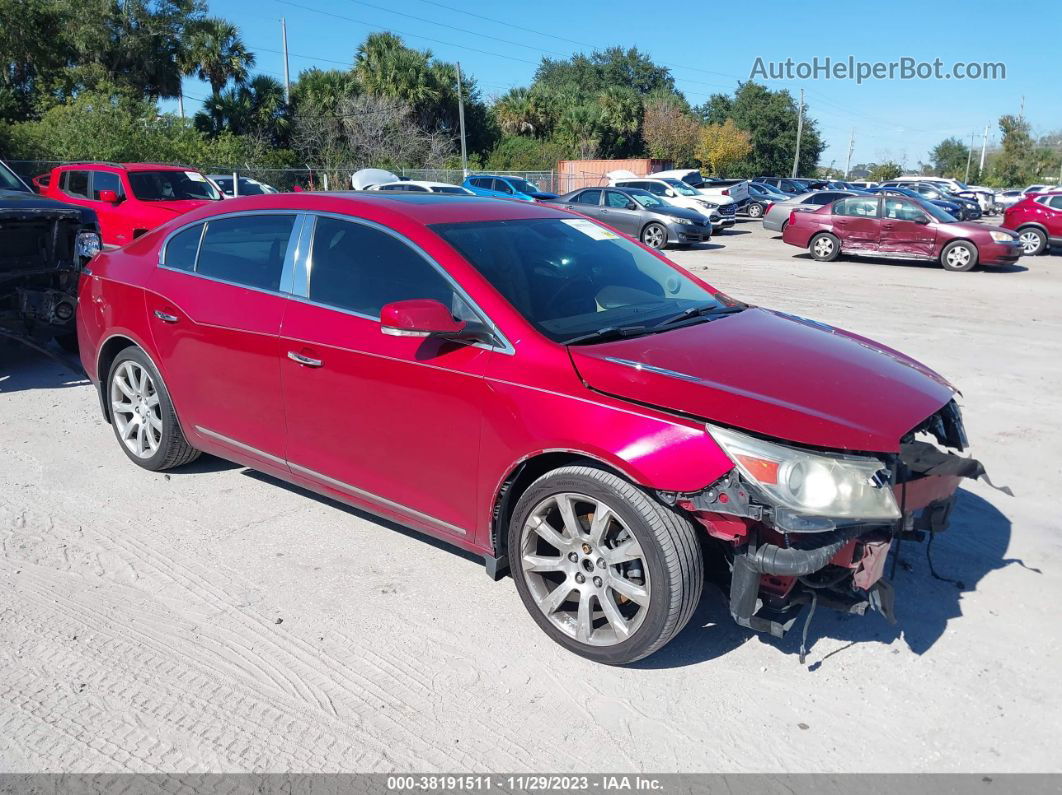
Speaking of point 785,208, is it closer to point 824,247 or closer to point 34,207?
point 824,247

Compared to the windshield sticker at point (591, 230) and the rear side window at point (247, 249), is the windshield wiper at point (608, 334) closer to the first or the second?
the windshield sticker at point (591, 230)

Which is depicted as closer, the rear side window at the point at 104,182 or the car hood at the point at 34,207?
the car hood at the point at 34,207

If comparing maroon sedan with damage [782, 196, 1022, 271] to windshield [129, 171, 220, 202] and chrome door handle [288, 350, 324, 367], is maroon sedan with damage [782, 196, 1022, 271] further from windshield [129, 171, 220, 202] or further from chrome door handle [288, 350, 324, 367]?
chrome door handle [288, 350, 324, 367]

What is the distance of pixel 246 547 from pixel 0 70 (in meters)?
39.7

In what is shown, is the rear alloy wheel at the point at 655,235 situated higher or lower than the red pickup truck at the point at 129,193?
lower

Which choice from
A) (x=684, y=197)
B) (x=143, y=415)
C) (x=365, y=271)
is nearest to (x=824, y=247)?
(x=684, y=197)

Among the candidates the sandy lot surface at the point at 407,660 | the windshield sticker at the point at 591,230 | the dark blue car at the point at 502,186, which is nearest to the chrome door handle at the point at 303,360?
the sandy lot surface at the point at 407,660

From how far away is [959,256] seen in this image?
689 inches

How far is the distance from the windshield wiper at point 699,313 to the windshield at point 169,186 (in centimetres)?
1274

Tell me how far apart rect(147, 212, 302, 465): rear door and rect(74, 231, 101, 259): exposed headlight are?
3.25 meters

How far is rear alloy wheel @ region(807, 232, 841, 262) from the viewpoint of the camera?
62.6 ft

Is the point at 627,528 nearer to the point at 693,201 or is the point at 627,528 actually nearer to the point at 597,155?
the point at 693,201

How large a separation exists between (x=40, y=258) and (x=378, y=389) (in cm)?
524

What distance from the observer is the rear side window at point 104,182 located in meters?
14.5
